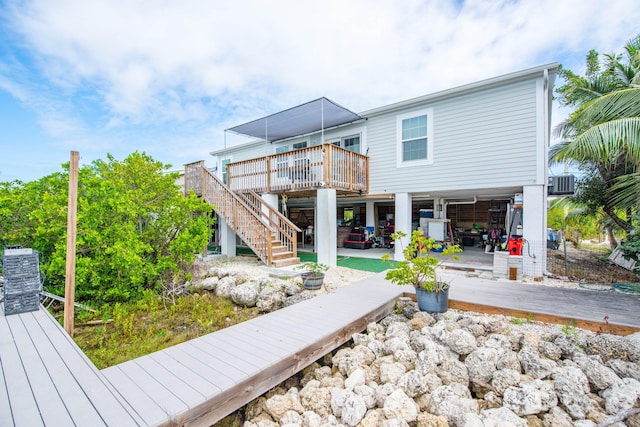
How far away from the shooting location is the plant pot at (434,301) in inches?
167

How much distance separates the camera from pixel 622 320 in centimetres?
367

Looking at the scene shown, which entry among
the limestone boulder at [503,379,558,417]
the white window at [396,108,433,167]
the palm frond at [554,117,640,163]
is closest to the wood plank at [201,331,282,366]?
the limestone boulder at [503,379,558,417]

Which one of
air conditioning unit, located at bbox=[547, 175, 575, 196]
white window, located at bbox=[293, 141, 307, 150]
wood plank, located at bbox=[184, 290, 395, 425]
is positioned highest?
white window, located at bbox=[293, 141, 307, 150]

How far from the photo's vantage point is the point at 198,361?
2.75 m

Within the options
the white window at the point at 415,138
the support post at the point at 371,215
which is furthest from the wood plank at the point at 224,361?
the support post at the point at 371,215

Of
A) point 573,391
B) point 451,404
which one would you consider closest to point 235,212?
point 451,404

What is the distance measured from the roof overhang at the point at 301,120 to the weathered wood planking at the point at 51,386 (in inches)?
271

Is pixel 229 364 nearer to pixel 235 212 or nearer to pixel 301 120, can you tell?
pixel 235 212

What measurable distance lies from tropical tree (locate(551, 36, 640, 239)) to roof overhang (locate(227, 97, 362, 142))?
5545mm

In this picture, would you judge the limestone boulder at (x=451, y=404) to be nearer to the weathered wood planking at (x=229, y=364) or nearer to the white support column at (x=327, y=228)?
the weathered wood planking at (x=229, y=364)

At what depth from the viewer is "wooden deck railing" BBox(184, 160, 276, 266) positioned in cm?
786

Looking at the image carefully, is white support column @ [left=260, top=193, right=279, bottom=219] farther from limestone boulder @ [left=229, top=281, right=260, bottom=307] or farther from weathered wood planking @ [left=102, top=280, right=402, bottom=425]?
weathered wood planking @ [left=102, top=280, right=402, bottom=425]

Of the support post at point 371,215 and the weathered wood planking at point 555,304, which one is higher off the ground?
the support post at point 371,215

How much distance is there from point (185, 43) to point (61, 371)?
Result: 30.4 feet
